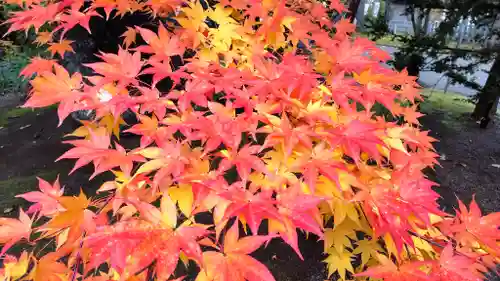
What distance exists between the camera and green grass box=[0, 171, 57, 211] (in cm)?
252

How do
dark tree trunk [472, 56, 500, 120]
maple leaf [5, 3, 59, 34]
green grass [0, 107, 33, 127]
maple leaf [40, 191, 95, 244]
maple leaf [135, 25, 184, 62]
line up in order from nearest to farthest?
A: maple leaf [40, 191, 95, 244] → maple leaf [135, 25, 184, 62] → maple leaf [5, 3, 59, 34] → dark tree trunk [472, 56, 500, 120] → green grass [0, 107, 33, 127]

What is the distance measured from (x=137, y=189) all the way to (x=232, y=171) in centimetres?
106

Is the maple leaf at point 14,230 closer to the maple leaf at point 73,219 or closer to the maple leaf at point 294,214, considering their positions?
the maple leaf at point 73,219

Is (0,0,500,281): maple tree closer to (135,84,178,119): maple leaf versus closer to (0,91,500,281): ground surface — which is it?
(135,84,178,119): maple leaf

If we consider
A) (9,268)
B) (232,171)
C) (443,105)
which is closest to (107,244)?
(9,268)

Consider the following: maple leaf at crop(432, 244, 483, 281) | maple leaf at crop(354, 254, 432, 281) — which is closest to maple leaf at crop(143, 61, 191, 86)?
maple leaf at crop(354, 254, 432, 281)

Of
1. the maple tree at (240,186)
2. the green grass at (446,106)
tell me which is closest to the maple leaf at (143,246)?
the maple tree at (240,186)

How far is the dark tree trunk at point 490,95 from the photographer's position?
392 cm

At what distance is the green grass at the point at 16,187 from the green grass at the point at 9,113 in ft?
7.06

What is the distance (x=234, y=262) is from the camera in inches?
33.4

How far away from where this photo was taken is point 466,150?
13.3ft

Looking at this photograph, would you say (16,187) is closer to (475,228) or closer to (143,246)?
(143,246)

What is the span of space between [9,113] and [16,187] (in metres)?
2.88

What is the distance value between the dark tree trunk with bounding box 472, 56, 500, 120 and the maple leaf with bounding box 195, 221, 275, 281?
3.98 metres
